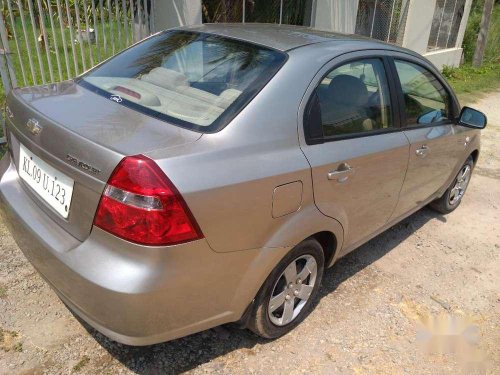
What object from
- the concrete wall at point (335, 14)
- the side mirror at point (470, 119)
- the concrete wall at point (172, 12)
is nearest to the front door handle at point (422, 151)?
the side mirror at point (470, 119)

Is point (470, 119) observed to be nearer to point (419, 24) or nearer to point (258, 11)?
point (258, 11)

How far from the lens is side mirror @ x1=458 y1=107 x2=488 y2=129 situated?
3.61 metres

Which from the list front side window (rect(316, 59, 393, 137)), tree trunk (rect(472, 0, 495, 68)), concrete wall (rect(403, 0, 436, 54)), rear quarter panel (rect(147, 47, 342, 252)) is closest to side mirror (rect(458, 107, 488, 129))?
front side window (rect(316, 59, 393, 137))

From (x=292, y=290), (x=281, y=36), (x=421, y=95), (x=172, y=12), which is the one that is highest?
(x=281, y=36)

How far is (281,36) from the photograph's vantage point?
2.64 metres

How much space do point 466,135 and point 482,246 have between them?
3.22 feet

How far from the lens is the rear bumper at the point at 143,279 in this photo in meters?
1.76

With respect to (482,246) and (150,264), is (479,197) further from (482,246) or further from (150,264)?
(150,264)

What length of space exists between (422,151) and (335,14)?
6.09 metres

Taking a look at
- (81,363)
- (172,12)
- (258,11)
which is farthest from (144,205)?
(258,11)

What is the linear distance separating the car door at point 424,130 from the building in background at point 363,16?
358 cm

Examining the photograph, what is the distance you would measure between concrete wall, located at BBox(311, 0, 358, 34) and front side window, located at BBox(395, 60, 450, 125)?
4577 mm

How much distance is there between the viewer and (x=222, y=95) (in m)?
2.22

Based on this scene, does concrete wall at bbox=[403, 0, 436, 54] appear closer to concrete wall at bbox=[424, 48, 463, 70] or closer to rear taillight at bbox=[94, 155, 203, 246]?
concrete wall at bbox=[424, 48, 463, 70]
